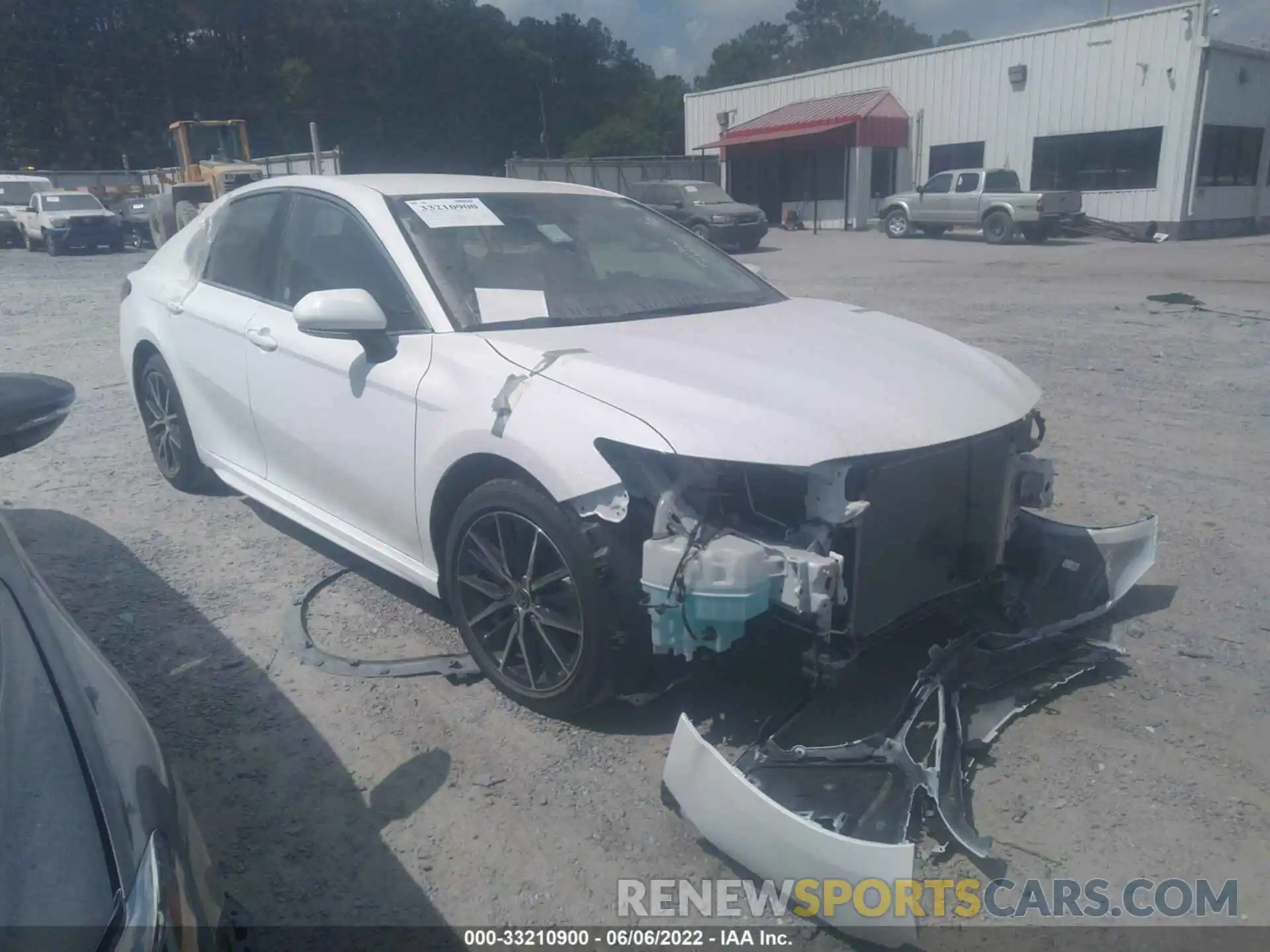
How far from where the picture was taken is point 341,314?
3396 mm

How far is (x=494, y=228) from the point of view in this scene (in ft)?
12.9

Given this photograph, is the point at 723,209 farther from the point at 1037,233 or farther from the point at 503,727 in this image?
the point at 503,727

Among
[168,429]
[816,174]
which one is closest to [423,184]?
[168,429]

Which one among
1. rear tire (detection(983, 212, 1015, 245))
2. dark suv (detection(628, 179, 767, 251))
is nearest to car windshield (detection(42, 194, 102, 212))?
dark suv (detection(628, 179, 767, 251))

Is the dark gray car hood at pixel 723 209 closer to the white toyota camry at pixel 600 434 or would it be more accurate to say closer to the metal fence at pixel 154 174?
the metal fence at pixel 154 174

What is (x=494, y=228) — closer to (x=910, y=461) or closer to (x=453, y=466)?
(x=453, y=466)

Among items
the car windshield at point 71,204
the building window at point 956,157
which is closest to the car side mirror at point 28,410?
the car windshield at point 71,204

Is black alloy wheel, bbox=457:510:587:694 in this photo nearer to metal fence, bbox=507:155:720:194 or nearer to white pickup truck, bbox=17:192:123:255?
white pickup truck, bbox=17:192:123:255

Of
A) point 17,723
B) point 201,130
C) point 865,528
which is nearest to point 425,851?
point 17,723

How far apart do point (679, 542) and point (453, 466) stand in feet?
2.99

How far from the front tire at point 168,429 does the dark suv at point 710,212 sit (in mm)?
18190

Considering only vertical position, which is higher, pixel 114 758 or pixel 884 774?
pixel 114 758

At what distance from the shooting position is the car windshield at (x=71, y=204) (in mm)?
24766

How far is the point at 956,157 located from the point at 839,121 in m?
3.80
